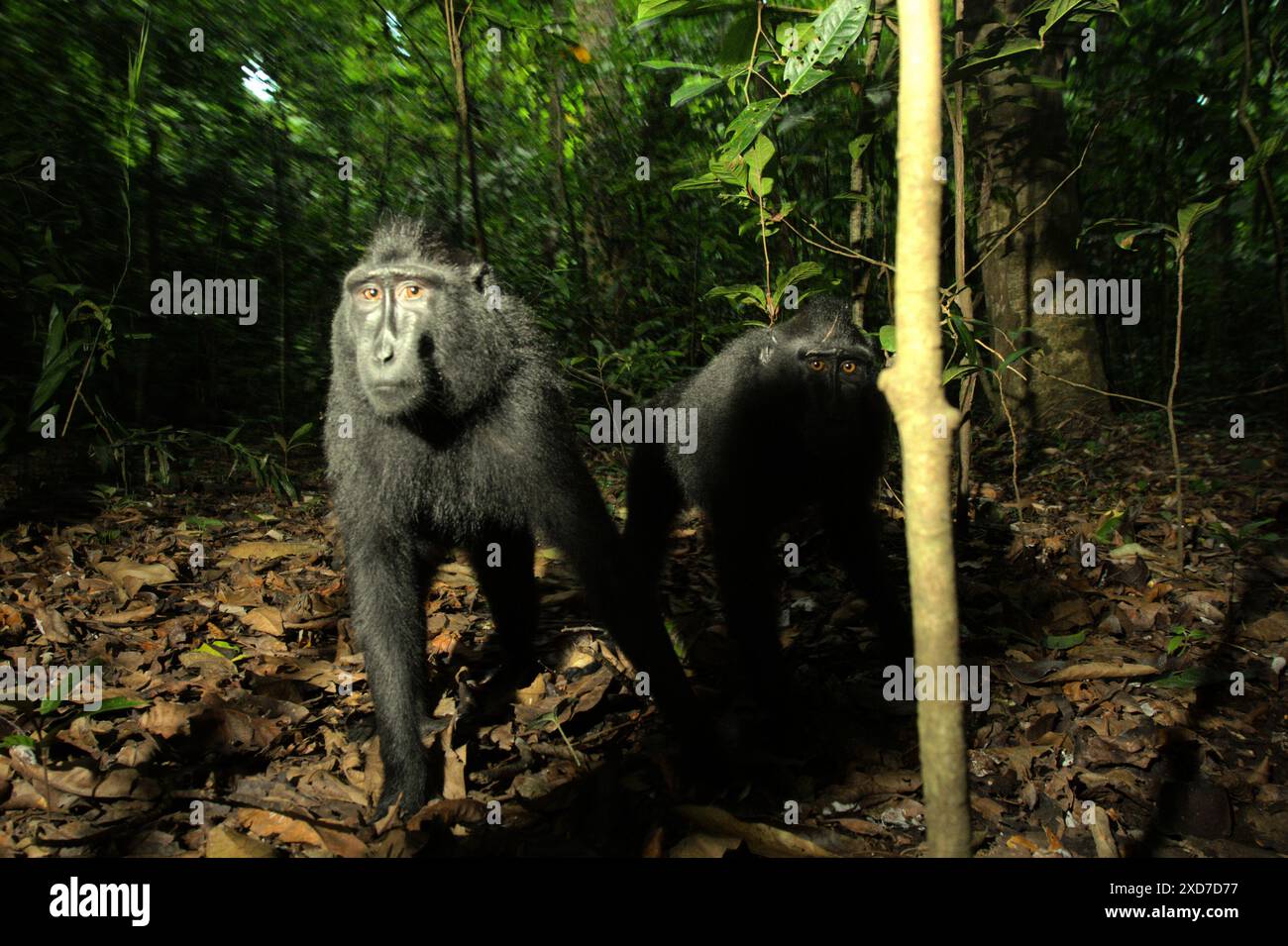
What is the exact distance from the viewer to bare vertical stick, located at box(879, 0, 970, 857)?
4.38 ft

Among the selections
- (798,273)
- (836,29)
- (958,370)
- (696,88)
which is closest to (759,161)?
(798,273)

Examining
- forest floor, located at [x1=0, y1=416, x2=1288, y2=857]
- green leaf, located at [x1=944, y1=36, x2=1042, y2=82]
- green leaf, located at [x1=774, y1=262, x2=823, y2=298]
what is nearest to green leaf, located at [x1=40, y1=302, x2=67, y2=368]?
forest floor, located at [x1=0, y1=416, x2=1288, y2=857]

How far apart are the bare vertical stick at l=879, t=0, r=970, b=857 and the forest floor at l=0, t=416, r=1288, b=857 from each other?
1.49 m

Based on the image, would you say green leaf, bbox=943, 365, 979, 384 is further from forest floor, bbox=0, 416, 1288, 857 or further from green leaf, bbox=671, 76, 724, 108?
green leaf, bbox=671, 76, 724, 108

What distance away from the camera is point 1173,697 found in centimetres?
351

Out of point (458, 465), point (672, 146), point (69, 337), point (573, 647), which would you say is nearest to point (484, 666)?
point (573, 647)

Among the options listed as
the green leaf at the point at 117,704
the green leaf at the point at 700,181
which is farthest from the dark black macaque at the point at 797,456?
the green leaf at the point at 117,704

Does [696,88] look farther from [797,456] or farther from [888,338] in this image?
[797,456]

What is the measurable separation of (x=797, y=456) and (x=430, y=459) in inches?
90.9

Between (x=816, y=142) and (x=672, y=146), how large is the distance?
101 inches

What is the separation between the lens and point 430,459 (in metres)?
3.66

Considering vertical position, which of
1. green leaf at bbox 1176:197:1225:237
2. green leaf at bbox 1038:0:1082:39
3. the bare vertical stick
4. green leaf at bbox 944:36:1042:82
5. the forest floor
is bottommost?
the forest floor

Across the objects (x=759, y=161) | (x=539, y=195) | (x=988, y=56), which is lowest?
(x=759, y=161)

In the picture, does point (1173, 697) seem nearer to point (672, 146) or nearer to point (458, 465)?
point (458, 465)
